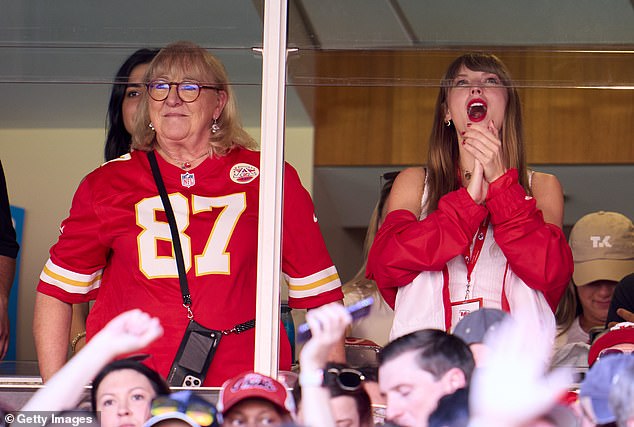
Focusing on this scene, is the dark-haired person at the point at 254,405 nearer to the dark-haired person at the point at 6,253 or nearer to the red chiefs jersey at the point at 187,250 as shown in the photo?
the red chiefs jersey at the point at 187,250

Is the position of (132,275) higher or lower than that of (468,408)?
higher

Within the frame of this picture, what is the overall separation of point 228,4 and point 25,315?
281 cm

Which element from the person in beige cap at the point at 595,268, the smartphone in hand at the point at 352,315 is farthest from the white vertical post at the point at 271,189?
the person in beige cap at the point at 595,268

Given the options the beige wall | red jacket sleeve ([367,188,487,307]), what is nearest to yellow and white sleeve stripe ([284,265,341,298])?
red jacket sleeve ([367,188,487,307])

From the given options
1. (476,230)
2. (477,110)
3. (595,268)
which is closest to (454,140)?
(477,110)

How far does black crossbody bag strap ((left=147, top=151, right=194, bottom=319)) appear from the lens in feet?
9.41

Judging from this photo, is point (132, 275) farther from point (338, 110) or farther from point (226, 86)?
point (338, 110)

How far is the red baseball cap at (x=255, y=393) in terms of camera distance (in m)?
2.20

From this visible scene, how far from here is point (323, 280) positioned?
10.0 feet

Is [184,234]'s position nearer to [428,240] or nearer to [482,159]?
[428,240]

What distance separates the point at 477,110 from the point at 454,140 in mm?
155

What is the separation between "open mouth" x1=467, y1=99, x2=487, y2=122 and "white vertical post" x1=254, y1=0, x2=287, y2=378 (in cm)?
64

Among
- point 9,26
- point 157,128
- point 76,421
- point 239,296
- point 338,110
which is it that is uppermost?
point 338,110

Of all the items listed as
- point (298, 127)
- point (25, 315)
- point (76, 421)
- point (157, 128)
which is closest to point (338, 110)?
point (298, 127)
